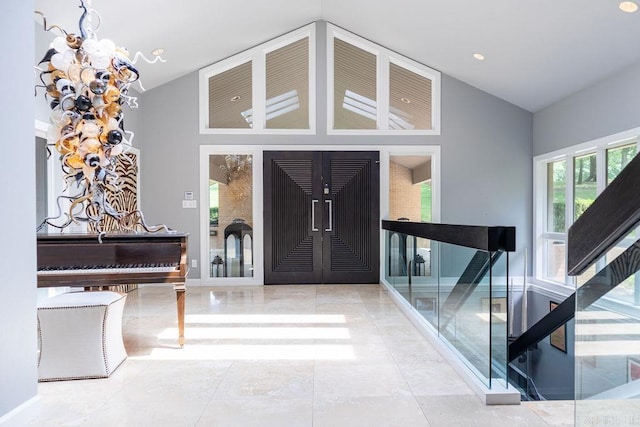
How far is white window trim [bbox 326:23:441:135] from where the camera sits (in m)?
5.82

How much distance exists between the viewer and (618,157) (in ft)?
14.3

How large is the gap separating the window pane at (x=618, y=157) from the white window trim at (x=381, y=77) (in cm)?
208

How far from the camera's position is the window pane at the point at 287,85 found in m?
5.84

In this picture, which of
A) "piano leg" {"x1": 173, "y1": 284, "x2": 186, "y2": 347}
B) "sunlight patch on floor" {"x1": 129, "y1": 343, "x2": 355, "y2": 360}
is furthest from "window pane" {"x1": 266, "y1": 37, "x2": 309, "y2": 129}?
"sunlight patch on floor" {"x1": 129, "y1": 343, "x2": 355, "y2": 360}

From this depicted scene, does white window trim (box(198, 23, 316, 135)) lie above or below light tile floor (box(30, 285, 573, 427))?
above

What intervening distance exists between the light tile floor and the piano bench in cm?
8

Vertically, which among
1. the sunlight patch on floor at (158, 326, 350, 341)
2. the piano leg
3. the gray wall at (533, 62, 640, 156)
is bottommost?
the sunlight patch on floor at (158, 326, 350, 341)

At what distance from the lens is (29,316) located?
2.07 m

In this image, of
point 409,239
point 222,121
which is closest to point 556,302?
point 409,239

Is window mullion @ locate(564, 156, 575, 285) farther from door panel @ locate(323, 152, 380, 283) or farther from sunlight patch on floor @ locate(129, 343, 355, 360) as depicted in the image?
sunlight patch on floor @ locate(129, 343, 355, 360)

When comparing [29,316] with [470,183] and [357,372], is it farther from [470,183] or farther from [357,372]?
[470,183]

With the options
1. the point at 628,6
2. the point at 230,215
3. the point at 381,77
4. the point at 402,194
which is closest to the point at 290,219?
the point at 230,215

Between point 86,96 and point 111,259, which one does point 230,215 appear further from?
point 86,96

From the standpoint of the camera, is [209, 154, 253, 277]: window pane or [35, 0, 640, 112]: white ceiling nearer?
[35, 0, 640, 112]: white ceiling
